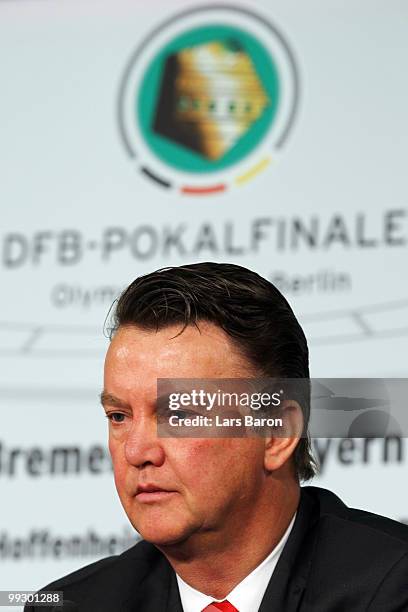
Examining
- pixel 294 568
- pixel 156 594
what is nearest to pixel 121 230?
pixel 156 594

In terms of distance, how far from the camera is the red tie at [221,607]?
5.13ft

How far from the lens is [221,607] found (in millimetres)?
1568

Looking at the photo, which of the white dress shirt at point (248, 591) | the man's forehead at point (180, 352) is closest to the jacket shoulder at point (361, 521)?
the white dress shirt at point (248, 591)

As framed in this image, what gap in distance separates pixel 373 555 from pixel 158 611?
349 millimetres

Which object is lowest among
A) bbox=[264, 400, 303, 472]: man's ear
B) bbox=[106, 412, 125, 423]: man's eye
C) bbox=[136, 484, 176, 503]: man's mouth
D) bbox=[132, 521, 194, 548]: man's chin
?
bbox=[132, 521, 194, 548]: man's chin

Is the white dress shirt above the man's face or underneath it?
underneath

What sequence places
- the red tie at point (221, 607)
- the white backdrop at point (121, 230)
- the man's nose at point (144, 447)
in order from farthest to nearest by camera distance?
the white backdrop at point (121, 230) → the red tie at point (221, 607) → the man's nose at point (144, 447)

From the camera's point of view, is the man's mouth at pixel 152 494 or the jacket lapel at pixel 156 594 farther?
the jacket lapel at pixel 156 594

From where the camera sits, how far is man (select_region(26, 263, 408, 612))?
1.46m

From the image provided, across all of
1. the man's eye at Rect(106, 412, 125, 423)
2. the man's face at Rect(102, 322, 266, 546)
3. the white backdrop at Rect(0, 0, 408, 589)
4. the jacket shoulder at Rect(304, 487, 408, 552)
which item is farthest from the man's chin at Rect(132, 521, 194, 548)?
the white backdrop at Rect(0, 0, 408, 589)

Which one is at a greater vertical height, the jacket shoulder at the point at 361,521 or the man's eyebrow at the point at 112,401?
the man's eyebrow at the point at 112,401

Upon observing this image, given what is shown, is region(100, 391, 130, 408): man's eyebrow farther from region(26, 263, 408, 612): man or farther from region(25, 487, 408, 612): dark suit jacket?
region(25, 487, 408, 612): dark suit jacket

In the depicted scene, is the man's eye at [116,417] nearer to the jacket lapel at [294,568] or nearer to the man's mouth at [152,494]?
the man's mouth at [152,494]

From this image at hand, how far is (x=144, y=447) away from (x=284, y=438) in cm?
25
